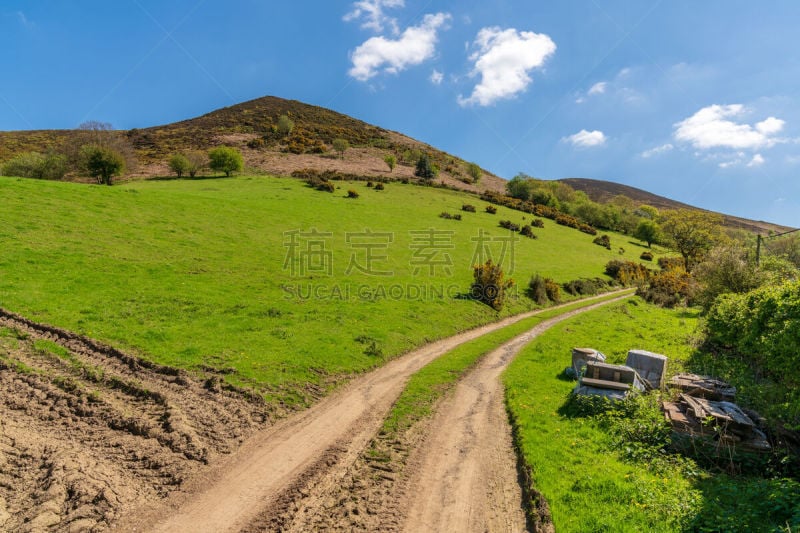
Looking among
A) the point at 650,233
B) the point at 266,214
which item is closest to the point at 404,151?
the point at 650,233

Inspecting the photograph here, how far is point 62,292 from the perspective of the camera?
63.8 ft

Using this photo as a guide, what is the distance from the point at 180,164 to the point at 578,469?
76617 mm

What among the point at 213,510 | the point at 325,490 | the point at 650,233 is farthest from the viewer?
the point at 650,233

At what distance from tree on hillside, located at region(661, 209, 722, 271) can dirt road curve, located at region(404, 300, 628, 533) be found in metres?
74.8

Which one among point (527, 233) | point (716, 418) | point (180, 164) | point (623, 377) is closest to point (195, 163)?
point (180, 164)

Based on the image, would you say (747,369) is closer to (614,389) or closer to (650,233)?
(614,389)

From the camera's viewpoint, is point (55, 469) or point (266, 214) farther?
point (266, 214)

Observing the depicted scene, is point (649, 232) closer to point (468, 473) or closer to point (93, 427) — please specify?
point (468, 473)

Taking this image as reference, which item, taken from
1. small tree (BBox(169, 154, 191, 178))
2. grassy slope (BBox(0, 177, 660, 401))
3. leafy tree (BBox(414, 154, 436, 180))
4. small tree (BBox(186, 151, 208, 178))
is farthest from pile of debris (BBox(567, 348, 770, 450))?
leafy tree (BBox(414, 154, 436, 180))

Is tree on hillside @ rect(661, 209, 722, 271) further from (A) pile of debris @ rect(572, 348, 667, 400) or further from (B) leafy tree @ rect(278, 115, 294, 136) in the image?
(B) leafy tree @ rect(278, 115, 294, 136)

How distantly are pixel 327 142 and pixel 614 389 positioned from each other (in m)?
113

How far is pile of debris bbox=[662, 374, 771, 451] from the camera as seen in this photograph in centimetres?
1142

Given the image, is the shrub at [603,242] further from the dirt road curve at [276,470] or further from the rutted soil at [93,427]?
the rutted soil at [93,427]

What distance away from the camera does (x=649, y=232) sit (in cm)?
8825
